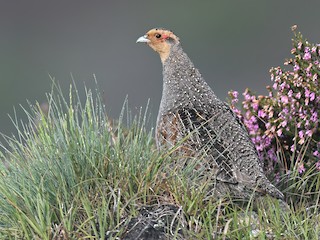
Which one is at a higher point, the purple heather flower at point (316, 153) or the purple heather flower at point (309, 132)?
the purple heather flower at point (309, 132)

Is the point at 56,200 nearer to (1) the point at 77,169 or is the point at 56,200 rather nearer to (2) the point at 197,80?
(1) the point at 77,169

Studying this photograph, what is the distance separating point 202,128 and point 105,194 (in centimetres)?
159

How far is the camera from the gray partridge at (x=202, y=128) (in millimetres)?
6715

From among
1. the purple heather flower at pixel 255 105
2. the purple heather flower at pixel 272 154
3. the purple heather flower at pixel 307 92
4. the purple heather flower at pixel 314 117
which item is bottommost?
the purple heather flower at pixel 272 154

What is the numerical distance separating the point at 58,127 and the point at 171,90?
5.05 feet

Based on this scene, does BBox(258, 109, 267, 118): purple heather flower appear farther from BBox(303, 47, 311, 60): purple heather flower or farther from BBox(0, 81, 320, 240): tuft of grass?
BBox(0, 81, 320, 240): tuft of grass

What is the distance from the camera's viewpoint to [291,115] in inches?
316

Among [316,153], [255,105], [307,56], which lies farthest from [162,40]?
[316,153]

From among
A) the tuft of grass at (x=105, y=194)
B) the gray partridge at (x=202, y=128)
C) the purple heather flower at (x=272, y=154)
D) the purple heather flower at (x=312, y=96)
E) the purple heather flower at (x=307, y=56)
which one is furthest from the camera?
the purple heather flower at (x=272, y=154)

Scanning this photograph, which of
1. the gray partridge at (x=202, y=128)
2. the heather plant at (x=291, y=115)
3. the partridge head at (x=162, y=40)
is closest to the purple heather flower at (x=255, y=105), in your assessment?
the heather plant at (x=291, y=115)

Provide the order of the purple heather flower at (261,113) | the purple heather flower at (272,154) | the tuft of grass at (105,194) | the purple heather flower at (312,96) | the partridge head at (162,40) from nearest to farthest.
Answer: the tuft of grass at (105,194) → the partridge head at (162,40) → the purple heather flower at (312,96) → the purple heather flower at (272,154) → the purple heather flower at (261,113)

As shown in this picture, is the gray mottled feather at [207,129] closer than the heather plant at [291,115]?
Yes

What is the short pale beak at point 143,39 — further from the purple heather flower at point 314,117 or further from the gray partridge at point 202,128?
the purple heather flower at point 314,117

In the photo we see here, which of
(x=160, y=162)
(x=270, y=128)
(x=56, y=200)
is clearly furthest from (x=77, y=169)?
(x=270, y=128)
